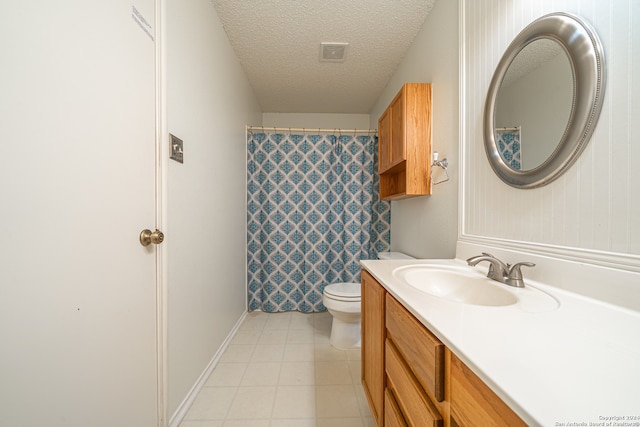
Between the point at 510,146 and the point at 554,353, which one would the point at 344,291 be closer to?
the point at 510,146

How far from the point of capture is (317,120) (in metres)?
3.04

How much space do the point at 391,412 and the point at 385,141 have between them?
163 centimetres

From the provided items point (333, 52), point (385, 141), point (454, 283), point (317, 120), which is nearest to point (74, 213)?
point (454, 283)

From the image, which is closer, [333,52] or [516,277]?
[516,277]

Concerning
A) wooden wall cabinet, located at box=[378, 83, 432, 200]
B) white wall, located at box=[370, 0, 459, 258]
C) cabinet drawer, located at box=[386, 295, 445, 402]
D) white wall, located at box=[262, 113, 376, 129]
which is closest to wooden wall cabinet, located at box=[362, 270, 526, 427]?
cabinet drawer, located at box=[386, 295, 445, 402]

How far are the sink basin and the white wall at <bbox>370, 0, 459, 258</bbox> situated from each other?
15.2 inches

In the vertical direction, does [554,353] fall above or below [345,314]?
above

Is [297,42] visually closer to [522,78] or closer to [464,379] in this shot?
[522,78]

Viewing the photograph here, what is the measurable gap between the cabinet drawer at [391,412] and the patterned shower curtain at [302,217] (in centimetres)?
145

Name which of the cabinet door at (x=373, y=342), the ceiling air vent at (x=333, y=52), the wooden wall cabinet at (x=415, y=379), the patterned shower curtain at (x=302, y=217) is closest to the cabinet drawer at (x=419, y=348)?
the wooden wall cabinet at (x=415, y=379)

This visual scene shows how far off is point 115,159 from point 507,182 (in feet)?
4.40

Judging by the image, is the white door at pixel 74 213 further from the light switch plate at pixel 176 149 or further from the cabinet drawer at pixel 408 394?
the cabinet drawer at pixel 408 394

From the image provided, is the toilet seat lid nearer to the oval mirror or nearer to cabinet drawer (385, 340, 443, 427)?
cabinet drawer (385, 340, 443, 427)

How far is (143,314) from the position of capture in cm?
86
